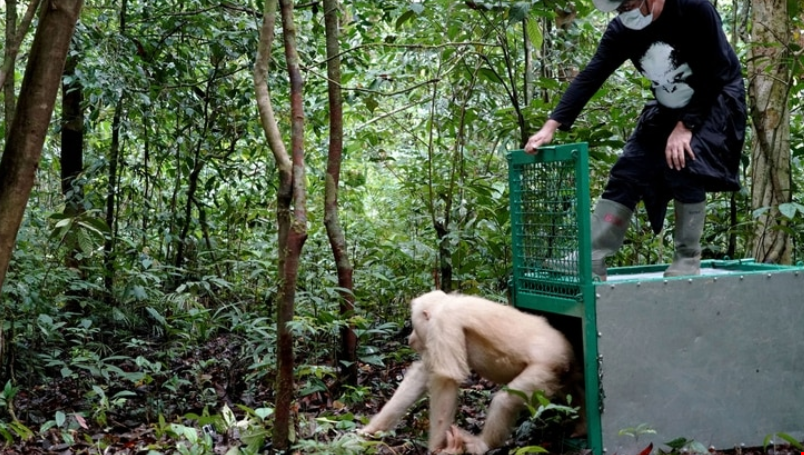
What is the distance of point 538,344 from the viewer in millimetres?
3787

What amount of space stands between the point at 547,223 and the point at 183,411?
2618mm

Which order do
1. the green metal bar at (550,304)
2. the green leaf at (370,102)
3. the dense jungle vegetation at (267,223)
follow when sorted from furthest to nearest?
the green leaf at (370,102) < the dense jungle vegetation at (267,223) < the green metal bar at (550,304)

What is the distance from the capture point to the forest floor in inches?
157

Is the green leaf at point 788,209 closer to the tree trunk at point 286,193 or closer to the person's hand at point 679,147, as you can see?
the person's hand at point 679,147

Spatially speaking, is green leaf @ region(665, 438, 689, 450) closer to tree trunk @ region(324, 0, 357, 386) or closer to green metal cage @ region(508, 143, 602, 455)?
green metal cage @ region(508, 143, 602, 455)

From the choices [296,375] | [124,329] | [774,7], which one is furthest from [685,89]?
[124,329]

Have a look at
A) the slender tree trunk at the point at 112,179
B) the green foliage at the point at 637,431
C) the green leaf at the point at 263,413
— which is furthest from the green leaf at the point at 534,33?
the slender tree trunk at the point at 112,179

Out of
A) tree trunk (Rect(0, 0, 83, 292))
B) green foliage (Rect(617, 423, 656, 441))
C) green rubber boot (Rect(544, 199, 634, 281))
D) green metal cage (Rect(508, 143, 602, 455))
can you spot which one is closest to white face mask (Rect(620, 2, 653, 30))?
green metal cage (Rect(508, 143, 602, 455))

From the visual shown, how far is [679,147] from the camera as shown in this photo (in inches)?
146

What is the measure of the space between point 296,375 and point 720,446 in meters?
2.27

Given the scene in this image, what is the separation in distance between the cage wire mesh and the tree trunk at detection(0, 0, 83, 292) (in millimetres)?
2284

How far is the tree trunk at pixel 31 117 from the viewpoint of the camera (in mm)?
3266

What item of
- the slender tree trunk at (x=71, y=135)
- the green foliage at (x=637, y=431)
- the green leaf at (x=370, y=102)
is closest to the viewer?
the green foliage at (x=637, y=431)

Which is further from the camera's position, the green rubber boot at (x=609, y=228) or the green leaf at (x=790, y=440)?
the green rubber boot at (x=609, y=228)
